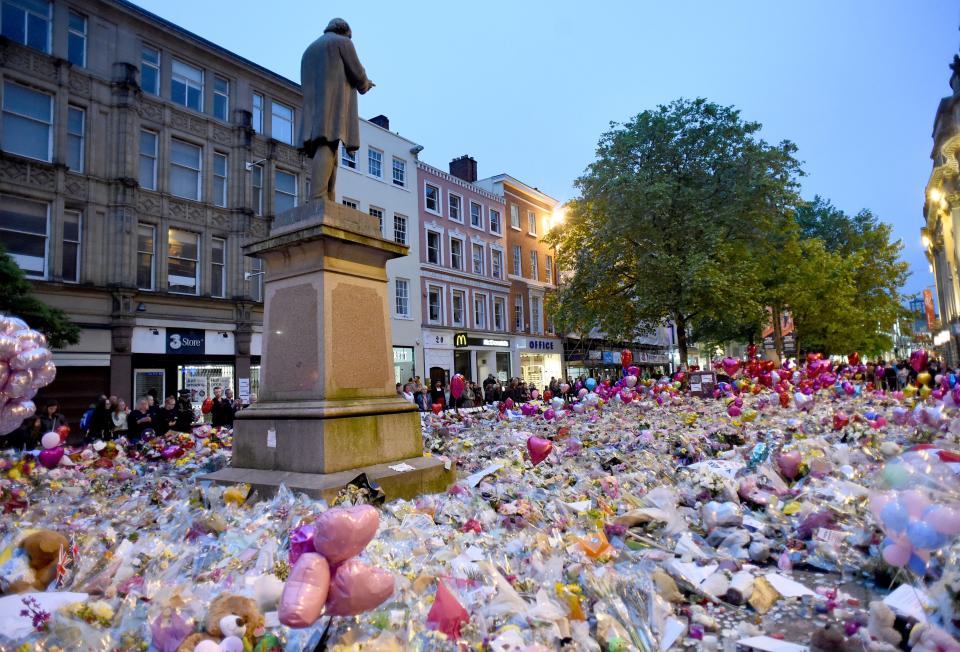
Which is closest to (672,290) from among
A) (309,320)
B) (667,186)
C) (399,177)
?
(667,186)

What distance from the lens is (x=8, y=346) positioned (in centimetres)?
425

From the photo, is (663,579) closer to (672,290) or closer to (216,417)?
(216,417)

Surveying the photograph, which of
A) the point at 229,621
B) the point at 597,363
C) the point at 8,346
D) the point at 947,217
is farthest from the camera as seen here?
the point at 597,363

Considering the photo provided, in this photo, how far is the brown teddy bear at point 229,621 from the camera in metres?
2.41

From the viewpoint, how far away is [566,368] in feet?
125

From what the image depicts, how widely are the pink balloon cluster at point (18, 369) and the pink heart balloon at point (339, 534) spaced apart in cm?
352

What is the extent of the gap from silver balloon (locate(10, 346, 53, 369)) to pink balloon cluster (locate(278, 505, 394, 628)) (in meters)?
3.49

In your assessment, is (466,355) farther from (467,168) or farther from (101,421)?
(101,421)

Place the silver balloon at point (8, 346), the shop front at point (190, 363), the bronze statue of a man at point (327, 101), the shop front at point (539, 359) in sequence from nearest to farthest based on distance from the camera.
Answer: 1. the silver balloon at point (8, 346)
2. the bronze statue of a man at point (327, 101)
3. the shop front at point (190, 363)
4. the shop front at point (539, 359)

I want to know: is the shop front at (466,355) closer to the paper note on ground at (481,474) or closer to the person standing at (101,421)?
the person standing at (101,421)

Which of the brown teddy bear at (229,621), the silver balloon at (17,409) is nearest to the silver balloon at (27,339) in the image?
the silver balloon at (17,409)

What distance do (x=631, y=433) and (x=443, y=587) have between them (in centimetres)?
649

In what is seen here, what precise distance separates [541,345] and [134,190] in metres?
23.2

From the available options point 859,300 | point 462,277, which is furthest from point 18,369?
point 859,300
